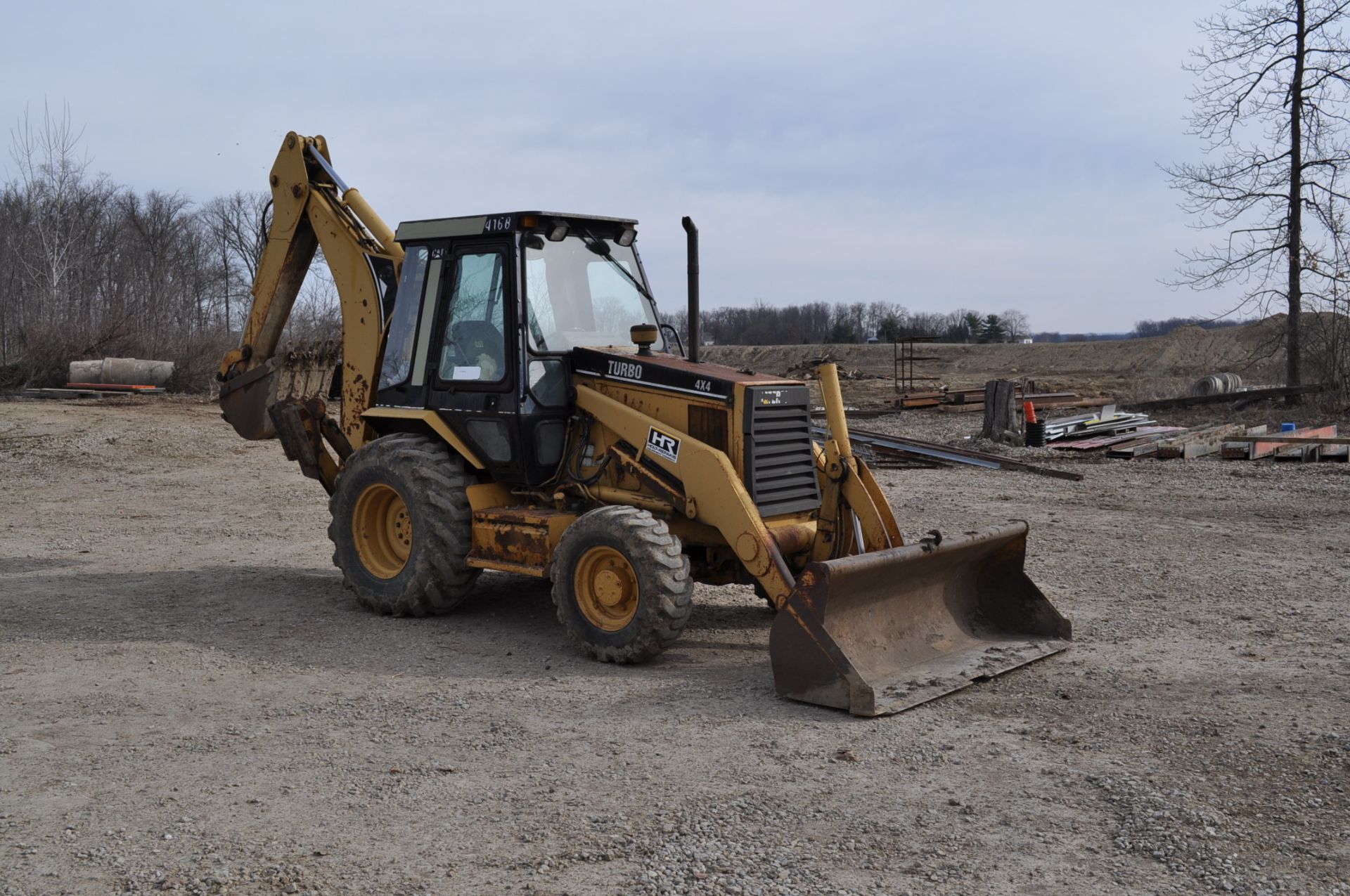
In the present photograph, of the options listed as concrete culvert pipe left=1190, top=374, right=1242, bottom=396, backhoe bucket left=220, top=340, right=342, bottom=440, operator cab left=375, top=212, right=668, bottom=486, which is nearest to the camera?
operator cab left=375, top=212, right=668, bottom=486

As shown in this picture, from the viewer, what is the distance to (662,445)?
7.10m

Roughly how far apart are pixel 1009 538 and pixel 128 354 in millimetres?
23938

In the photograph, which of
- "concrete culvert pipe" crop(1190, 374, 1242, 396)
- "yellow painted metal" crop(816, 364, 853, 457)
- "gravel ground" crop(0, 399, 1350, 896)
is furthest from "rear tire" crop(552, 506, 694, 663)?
"concrete culvert pipe" crop(1190, 374, 1242, 396)

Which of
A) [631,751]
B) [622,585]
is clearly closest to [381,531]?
[622,585]

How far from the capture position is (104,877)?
401cm

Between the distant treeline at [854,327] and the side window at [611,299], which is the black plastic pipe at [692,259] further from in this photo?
the distant treeline at [854,327]

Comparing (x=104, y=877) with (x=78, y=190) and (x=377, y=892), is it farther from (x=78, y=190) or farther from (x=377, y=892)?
(x=78, y=190)

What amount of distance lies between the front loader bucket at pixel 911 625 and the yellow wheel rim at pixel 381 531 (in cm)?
334

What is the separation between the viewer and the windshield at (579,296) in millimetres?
7680

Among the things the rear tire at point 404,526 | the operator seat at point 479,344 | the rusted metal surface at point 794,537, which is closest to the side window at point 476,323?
the operator seat at point 479,344

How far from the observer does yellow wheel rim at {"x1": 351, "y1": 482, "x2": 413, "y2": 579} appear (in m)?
8.21

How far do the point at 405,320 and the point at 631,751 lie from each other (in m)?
4.20

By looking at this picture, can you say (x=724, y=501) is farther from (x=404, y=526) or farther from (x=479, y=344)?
(x=404, y=526)

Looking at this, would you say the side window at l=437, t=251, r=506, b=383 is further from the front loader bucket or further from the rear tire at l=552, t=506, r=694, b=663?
the front loader bucket
